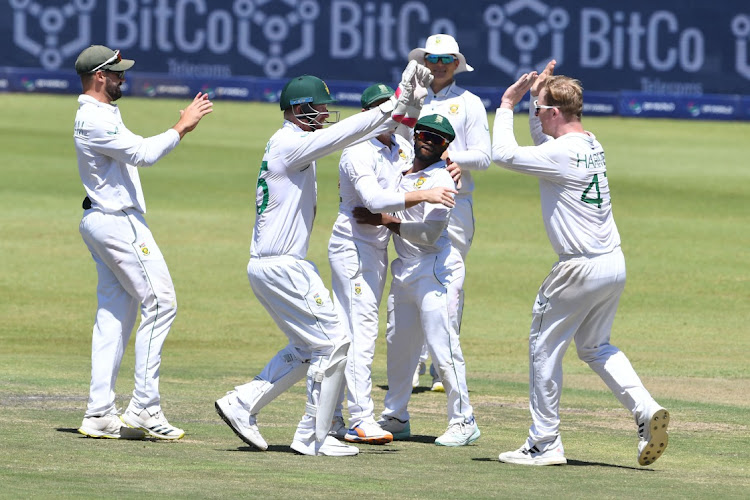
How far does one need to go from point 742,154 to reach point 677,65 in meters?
5.83

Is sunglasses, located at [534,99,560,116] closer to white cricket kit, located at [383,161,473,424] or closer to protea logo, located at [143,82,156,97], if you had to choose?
white cricket kit, located at [383,161,473,424]

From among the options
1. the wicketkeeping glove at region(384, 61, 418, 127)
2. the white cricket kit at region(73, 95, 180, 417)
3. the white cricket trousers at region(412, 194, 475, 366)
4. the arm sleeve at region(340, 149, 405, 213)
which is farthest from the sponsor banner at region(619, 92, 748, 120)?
the wicketkeeping glove at region(384, 61, 418, 127)

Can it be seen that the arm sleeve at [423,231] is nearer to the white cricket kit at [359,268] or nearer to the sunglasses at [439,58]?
the white cricket kit at [359,268]

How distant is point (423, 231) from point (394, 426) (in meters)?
1.35

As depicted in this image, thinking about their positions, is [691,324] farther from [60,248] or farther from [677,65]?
[677,65]

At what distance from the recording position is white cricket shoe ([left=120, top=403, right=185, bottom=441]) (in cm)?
806

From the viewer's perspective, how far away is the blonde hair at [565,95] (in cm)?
777

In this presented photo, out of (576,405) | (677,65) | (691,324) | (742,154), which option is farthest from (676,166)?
(576,405)

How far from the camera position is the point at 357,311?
8477 millimetres

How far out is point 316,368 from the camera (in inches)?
307

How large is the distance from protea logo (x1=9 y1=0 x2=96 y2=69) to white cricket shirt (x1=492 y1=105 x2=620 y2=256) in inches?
1190

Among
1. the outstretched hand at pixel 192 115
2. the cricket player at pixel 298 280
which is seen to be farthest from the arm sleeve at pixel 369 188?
the outstretched hand at pixel 192 115

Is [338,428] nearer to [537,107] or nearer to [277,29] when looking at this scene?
[537,107]

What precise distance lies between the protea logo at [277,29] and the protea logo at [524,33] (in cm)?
501
